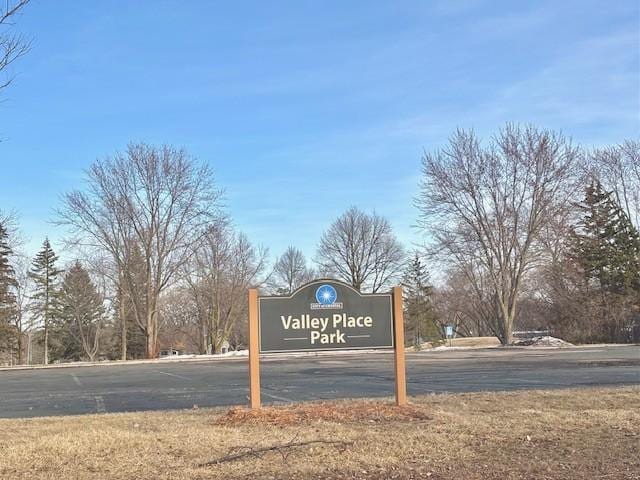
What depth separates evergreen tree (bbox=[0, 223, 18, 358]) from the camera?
1917 inches

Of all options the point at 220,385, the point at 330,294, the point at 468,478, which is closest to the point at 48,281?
the point at 220,385

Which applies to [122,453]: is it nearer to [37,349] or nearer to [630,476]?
[630,476]

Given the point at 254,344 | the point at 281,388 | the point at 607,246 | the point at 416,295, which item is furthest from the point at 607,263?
the point at 254,344

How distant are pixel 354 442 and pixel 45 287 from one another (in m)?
54.7

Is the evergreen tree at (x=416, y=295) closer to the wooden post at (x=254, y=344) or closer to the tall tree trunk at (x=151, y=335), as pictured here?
the tall tree trunk at (x=151, y=335)

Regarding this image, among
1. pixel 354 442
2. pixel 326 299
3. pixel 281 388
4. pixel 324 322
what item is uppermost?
pixel 326 299

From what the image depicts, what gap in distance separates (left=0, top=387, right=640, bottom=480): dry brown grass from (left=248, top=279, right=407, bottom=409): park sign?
78 centimetres

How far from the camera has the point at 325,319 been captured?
8.43m

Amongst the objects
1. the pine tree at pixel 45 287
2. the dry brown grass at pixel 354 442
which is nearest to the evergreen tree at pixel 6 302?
the pine tree at pixel 45 287

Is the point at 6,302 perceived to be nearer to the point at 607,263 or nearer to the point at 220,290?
the point at 220,290

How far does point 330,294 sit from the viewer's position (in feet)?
27.8

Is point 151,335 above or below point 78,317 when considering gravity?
below

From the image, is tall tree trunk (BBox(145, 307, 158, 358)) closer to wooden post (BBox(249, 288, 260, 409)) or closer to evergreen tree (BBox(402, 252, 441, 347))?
evergreen tree (BBox(402, 252, 441, 347))

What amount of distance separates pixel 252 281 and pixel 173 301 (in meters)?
10.0
